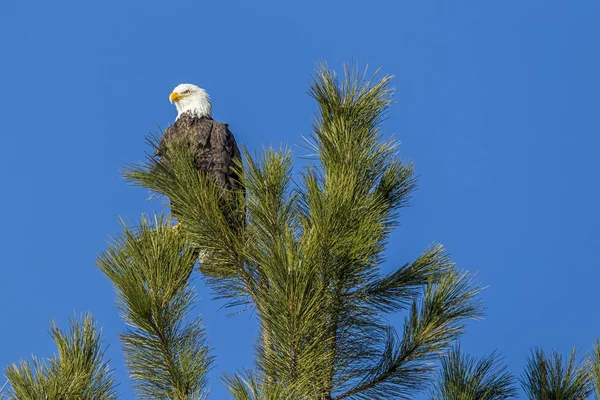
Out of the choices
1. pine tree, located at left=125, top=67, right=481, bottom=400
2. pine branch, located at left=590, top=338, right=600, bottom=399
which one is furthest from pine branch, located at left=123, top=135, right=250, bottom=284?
pine branch, located at left=590, top=338, right=600, bottom=399

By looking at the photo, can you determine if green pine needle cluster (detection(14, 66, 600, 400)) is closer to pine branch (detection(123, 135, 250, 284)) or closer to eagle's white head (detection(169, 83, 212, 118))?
pine branch (detection(123, 135, 250, 284))

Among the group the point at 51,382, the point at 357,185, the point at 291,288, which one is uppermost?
the point at 357,185

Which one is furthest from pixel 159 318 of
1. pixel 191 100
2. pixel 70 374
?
pixel 191 100

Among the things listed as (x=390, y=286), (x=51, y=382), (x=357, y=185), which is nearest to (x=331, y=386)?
(x=390, y=286)

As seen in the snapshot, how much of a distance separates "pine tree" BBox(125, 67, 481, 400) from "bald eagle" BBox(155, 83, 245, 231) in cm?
19

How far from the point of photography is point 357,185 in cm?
393

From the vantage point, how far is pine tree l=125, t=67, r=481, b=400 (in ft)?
11.5

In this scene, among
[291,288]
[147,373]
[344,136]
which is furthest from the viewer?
[344,136]

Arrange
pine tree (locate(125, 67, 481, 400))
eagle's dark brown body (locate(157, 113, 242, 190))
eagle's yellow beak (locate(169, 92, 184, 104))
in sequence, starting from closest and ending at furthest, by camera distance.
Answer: pine tree (locate(125, 67, 481, 400)), eagle's dark brown body (locate(157, 113, 242, 190)), eagle's yellow beak (locate(169, 92, 184, 104))

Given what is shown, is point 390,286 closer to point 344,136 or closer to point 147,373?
point 344,136

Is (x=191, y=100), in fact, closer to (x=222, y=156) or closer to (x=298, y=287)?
(x=222, y=156)

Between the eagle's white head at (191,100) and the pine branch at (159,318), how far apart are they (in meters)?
2.13

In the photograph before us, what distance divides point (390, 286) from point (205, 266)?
76cm

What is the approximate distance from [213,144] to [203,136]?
160 mm
